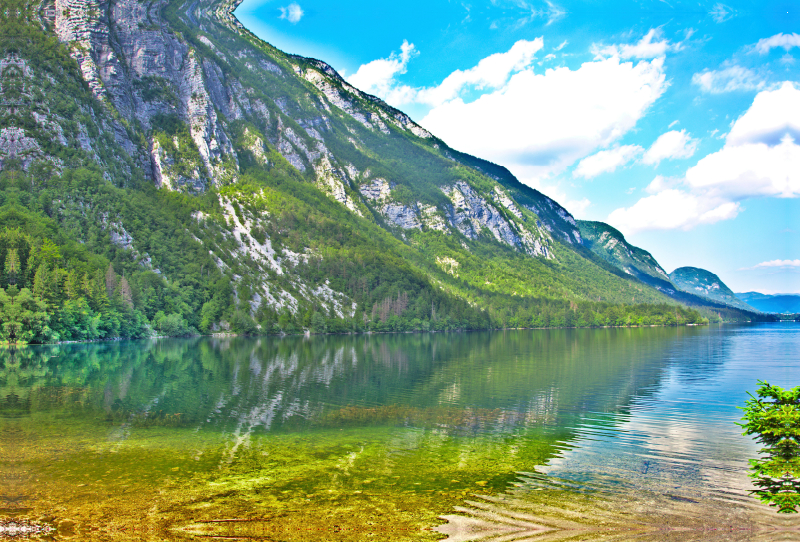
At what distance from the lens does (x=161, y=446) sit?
2600 centimetres

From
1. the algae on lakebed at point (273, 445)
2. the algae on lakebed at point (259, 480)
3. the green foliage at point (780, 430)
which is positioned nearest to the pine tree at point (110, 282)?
the algae on lakebed at point (273, 445)

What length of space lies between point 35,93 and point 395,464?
21069cm

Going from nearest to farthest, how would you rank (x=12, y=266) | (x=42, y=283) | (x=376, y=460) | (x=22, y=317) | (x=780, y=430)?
(x=780, y=430) → (x=376, y=460) → (x=22, y=317) → (x=42, y=283) → (x=12, y=266)

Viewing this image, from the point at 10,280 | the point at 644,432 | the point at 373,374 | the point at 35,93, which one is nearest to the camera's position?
the point at 644,432

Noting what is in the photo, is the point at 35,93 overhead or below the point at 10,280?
overhead

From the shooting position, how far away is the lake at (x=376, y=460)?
15.8 meters

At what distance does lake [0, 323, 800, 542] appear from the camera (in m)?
15.8

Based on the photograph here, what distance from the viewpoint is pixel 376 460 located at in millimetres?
23609

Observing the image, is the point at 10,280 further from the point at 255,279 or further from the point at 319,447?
the point at 319,447

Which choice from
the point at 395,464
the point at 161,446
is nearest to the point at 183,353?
the point at 161,446

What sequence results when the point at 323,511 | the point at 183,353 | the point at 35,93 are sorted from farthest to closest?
the point at 35,93 < the point at 183,353 < the point at 323,511

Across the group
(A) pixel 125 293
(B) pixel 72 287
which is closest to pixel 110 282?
(A) pixel 125 293

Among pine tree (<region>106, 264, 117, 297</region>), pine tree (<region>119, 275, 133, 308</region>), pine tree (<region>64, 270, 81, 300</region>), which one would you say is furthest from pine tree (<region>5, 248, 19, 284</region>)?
pine tree (<region>119, 275, 133, 308</region>)

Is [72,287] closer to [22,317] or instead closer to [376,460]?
[22,317]
